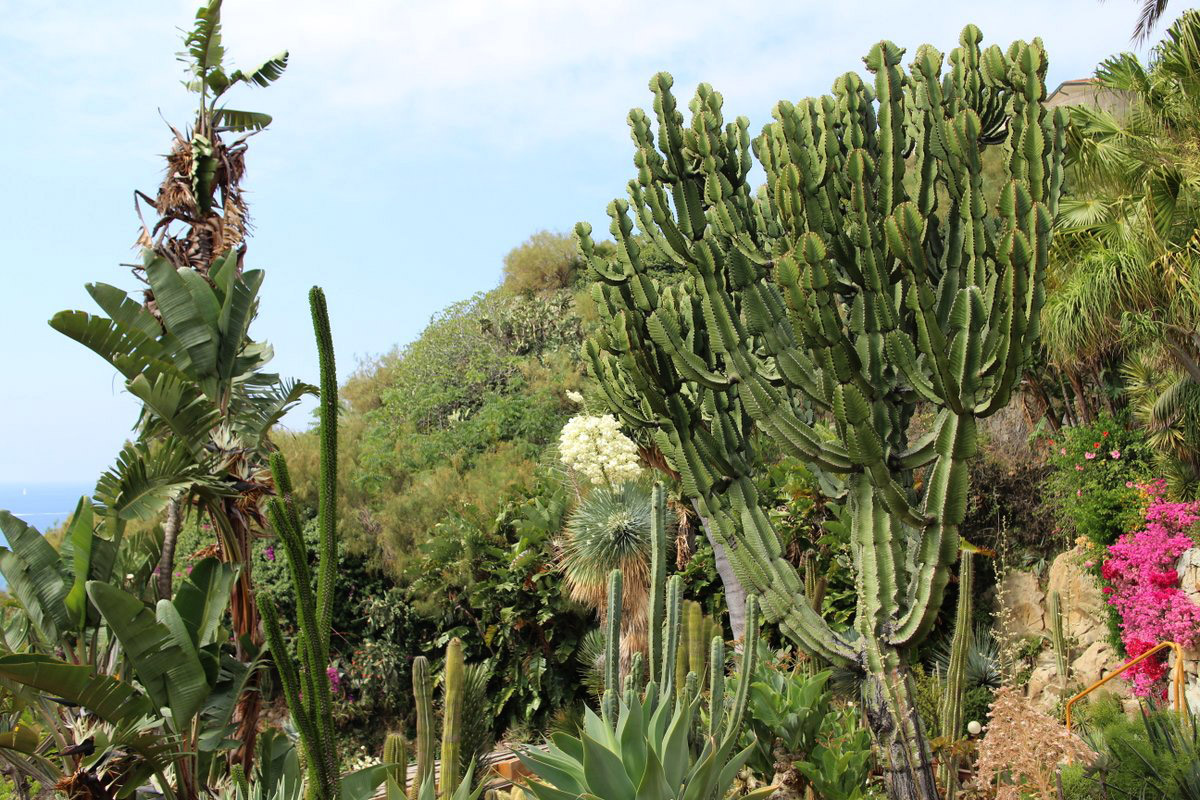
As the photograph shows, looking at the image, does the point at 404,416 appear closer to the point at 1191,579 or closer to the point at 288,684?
the point at 1191,579

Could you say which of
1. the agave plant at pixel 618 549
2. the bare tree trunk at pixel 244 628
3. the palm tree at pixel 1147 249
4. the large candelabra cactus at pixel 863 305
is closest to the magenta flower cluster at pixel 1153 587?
the palm tree at pixel 1147 249

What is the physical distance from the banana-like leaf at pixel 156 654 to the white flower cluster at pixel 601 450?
4.85 meters

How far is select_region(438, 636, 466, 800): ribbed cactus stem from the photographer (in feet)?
17.4

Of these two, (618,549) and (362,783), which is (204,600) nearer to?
(362,783)

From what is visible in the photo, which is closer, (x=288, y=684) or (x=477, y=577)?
(x=288, y=684)

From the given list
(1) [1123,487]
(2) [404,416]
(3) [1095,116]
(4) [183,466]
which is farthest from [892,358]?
(2) [404,416]

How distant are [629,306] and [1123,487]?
664cm

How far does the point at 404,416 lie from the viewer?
19.5 metres

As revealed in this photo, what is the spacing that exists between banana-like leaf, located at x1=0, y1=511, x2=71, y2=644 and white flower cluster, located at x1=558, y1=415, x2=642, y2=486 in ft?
16.6

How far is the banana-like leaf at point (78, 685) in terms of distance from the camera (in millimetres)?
5652

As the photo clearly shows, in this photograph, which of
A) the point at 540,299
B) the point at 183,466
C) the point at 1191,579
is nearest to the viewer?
the point at 183,466

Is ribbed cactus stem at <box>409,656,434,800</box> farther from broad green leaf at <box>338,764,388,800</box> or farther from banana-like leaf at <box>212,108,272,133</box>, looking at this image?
banana-like leaf at <box>212,108,272,133</box>

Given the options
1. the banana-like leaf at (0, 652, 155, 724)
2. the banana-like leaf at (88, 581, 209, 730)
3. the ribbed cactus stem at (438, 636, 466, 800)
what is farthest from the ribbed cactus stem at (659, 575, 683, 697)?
the banana-like leaf at (0, 652, 155, 724)

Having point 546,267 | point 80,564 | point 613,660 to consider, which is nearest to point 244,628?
point 80,564
